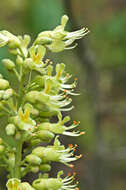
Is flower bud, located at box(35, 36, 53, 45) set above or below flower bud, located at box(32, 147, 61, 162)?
above

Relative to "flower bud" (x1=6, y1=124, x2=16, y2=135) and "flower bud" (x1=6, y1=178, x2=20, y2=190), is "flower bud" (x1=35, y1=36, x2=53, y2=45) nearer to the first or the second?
"flower bud" (x1=6, y1=124, x2=16, y2=135)

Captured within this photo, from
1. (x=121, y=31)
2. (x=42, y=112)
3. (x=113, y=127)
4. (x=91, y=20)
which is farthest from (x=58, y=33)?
(x=113, y=127)

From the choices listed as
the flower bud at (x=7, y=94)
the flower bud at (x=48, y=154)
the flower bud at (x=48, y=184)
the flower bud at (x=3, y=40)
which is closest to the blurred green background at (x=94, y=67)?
the flower bud at (x=3, y=40)

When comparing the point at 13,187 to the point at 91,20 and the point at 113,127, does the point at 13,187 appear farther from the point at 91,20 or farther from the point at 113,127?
the point at 113,127

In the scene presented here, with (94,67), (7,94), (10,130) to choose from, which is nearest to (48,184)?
(10,130)

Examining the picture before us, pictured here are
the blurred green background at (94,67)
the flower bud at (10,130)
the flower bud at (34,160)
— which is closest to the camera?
the flower bud at (10,130)

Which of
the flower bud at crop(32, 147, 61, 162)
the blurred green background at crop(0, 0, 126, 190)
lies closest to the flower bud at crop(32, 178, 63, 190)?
the flower bud at crop(32, 147, 61, 162)

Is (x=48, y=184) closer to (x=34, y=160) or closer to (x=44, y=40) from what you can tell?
(x=34, y=160)

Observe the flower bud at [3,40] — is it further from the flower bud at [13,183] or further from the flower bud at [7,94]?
the flower bud at [13,183]
